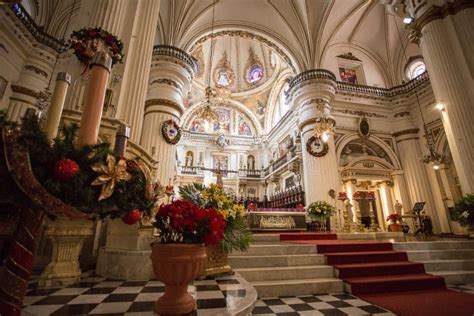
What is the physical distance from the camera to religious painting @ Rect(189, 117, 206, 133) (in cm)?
1944

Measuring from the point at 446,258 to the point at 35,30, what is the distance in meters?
14.2

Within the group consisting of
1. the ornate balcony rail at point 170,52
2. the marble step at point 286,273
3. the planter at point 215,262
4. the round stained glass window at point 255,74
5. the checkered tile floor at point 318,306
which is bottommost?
the checkered tile floor at point 318,306

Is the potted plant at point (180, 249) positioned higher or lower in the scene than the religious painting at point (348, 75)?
lower

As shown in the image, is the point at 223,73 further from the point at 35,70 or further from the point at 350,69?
the point at 35,70

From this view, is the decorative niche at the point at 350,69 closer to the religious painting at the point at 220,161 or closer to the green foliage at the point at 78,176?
the religious painting at the point at 220,161

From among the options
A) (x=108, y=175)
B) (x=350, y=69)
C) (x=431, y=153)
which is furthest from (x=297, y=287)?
(x=350, y=69)

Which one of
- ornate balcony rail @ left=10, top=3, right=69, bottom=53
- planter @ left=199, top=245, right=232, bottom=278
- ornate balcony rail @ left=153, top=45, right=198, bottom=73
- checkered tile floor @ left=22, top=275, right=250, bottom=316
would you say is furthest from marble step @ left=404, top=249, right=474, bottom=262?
ornate balcony rail @ left=10, top=3, right=69, bottom=53

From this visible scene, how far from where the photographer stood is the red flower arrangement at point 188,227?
1.69 meters

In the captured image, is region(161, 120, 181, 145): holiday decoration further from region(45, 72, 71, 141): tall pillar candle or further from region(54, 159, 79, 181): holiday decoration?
region(54, 159, 79, 181): holiday decoration

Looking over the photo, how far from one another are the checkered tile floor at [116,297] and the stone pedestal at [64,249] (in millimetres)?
128

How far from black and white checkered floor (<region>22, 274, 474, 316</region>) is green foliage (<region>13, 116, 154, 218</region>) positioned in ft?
2.71

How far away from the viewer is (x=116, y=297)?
202 cm

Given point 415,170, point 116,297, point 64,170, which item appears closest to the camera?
point 64,170

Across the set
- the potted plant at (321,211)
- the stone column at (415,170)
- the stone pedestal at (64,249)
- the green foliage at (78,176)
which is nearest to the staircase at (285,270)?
the stone pedestal at (64,249)
